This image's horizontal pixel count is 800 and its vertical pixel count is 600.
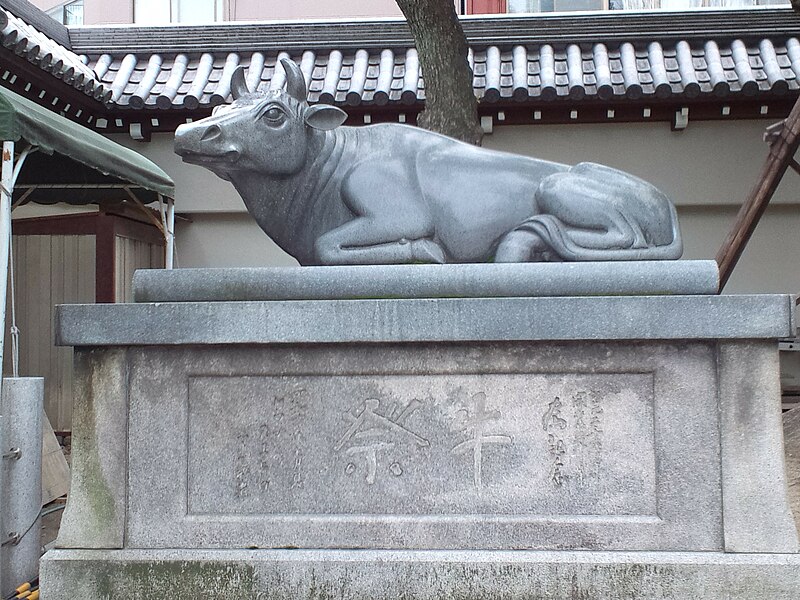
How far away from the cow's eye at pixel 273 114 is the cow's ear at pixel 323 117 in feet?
0.38

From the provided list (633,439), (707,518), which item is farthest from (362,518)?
(707,518)

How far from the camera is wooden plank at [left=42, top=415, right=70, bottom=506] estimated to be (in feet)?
19.1

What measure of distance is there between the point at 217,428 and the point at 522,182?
1.58 meters

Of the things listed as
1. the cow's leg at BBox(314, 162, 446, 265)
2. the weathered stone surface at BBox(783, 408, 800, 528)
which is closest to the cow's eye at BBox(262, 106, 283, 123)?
the cow's leg at BBox(314, 162, 446, 265)

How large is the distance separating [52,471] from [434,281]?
4.35 meters

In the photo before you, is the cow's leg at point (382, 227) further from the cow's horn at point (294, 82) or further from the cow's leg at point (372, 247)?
the cow's horn at point (294, 82)

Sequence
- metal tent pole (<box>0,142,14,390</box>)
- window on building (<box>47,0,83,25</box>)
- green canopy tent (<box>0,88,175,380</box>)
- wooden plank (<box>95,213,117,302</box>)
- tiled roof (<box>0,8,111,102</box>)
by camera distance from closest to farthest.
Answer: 1. metal tent pole (<box>0,142,14,390</box>)
2. green canopy tent (<box>0,88,175,380</box>)
3. tiled roof (<box>0,8,111,102</box>)
4. wooden plank (<box>95,213,117,302</box>)
5. window on building (<box>47,0,83,25</box>)

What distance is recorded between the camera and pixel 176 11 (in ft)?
32.1

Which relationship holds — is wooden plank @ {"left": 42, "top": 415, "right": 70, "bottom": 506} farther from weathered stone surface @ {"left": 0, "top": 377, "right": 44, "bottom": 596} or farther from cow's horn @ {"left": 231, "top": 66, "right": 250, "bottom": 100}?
cow's horn @ {"left": 231, "top": 66, "right": 250, "bottom": 100}

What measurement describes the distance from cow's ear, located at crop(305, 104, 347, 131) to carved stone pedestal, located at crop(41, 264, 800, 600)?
30.7 inches

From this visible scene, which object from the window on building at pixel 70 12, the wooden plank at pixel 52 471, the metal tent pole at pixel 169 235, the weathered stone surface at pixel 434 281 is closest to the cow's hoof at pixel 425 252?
the weathered stone surface at pixel 434 281

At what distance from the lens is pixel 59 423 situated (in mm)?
8227

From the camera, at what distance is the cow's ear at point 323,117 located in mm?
3160

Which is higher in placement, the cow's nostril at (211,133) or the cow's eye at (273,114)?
the cow's eye at (273,114)
